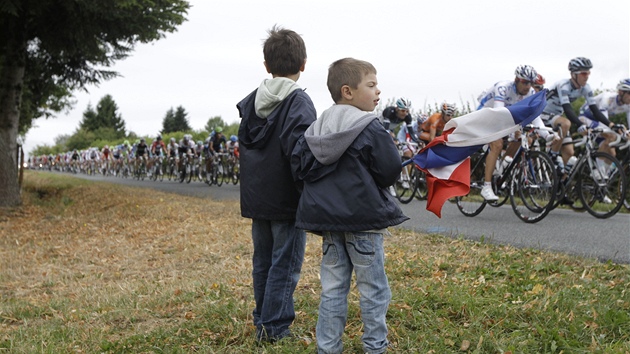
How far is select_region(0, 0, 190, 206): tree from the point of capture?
12.6m

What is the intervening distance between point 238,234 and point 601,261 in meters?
4.78

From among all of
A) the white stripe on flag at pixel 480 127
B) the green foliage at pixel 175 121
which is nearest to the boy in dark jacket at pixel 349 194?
the white stripe on flag at pixel 480 127

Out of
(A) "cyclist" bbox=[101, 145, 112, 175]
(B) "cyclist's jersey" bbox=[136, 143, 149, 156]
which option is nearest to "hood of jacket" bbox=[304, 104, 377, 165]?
(B) "cyclist's jersey" bbox=[136, 143, 149, 156]

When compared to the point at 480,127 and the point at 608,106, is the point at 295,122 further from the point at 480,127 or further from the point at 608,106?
the point at 608,106

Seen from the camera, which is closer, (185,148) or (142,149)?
(185,148)

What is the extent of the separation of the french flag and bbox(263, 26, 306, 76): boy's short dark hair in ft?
3.06

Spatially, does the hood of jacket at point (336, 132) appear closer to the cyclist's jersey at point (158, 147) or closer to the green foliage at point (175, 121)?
the cyclist's jersey at point (158, 147)

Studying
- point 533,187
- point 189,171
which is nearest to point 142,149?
point 189,171

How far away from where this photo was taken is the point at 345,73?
Answer: 2.99 meters

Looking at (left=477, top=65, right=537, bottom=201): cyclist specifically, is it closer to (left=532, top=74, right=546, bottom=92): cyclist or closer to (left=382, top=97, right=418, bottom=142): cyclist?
(left=532, top=74, right=546, bottom=92): cyclist

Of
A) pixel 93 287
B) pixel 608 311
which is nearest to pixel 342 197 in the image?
pixel 608 311

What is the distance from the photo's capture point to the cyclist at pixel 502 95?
8039mm

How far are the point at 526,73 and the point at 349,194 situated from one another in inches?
233

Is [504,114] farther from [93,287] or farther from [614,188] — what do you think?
[614,188]
